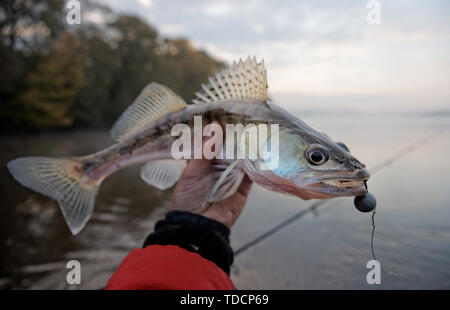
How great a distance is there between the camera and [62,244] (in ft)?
20.9

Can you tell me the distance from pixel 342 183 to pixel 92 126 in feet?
128

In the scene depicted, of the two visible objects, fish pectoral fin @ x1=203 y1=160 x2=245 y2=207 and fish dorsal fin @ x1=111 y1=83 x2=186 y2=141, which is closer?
fish pectoral fin @ x1=203 y1=160 x2=245 y2=207

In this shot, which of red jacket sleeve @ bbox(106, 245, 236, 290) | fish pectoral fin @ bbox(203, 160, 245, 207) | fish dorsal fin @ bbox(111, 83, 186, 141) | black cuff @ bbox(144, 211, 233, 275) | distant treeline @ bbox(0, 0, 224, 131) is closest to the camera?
red jacket sleeve @ bbox(106, 245, 236, 290)

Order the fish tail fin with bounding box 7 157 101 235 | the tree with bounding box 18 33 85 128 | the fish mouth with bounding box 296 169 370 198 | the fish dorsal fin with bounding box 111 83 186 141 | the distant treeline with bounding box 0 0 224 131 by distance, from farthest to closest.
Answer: the tree with bounding box 18 33 85 128 < the distant treeline with bounding box 0 0 224 131 < the fish dorsal fin with bounding box 111 83 186 141 < the fish tail fin with bounding box 7 157 101 235 < the fish mouth with bounding box 296 169 370 198

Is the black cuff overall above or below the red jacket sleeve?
above

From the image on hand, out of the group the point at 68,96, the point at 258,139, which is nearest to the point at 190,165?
→ the point at 258,139

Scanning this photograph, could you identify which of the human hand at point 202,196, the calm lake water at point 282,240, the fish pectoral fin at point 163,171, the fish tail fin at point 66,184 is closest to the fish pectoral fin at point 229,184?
the human hand at point 202,196

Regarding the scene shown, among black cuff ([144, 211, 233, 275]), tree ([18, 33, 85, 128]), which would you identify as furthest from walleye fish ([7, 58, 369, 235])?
tree ([18, 33, 85, 128])

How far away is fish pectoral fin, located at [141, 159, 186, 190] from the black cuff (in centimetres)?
54

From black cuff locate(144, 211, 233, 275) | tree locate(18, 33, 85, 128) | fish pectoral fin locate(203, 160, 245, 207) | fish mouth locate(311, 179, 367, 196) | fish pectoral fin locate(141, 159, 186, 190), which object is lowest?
black cuff locate(144, 211, 233, 275)

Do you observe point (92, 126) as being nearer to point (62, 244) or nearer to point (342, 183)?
point (62, 244)

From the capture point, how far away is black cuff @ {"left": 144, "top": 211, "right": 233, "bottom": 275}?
7.43 ft

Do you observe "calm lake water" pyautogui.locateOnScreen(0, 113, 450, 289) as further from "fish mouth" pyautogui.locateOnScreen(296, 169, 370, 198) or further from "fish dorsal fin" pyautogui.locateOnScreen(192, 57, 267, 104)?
"fish dorsal fin" pyautogui.locateOnScreen(192, 57, 267, 104)

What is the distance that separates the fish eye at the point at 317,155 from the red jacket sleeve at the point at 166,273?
3.03 ft
